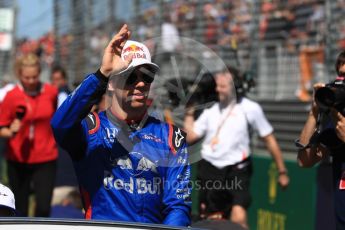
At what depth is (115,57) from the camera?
453 centimetres

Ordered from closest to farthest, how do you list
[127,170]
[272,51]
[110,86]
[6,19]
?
[127,170] < [110,86] < [272,51] < [6,19]

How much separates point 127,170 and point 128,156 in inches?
3.0

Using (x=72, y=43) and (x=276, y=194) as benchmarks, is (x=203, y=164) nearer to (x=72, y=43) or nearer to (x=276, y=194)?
(x=276, y=194)

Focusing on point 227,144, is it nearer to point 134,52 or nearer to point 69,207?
point 69,207

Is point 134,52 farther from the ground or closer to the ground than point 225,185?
farther from the ground

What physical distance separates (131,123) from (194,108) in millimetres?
4299

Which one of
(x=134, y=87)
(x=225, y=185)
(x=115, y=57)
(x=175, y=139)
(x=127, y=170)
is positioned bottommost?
(x=225, y=185)

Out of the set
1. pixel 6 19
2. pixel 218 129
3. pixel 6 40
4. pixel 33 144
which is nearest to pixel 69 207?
pixel 33 144

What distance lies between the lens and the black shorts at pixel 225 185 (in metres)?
8.85

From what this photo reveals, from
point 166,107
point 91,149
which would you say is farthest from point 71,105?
point 166,107

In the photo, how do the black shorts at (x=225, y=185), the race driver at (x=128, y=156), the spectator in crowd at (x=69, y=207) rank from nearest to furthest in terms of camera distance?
the race driver at (x=128, y=156)
the black shorts at (x=225, y=185)
the spectator in crowd at (x=69, y=207)

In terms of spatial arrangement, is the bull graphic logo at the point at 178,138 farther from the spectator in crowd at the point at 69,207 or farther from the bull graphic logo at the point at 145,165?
the spectator in crowd at the point at 69,207

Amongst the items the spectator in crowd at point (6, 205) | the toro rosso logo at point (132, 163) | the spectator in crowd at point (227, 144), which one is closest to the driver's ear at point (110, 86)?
the toro rosso logo at point (132, 163)

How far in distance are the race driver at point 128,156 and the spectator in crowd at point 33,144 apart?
463 cm
